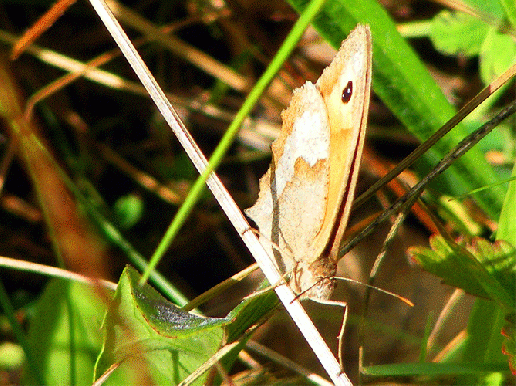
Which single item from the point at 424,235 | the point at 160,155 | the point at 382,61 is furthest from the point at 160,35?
the point at 424,235

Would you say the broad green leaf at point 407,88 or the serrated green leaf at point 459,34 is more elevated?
the serrated green leaf at point 459,34

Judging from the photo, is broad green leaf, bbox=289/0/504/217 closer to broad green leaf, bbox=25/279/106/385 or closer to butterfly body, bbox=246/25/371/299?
butterfly body, bbox=246/25/371/299

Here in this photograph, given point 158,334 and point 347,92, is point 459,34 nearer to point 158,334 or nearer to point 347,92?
point 347,92

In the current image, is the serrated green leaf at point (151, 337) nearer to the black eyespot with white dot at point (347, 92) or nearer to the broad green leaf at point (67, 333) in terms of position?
the broad green leaf at point (67, 333)

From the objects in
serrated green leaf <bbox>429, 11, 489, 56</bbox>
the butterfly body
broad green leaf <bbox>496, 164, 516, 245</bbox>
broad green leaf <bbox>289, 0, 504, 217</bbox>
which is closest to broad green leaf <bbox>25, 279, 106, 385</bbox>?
the butterfly body

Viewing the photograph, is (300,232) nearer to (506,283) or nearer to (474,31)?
(506,283)

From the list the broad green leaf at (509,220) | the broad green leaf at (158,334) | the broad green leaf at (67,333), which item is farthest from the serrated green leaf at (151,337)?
the broad green leaf at (509,220)
